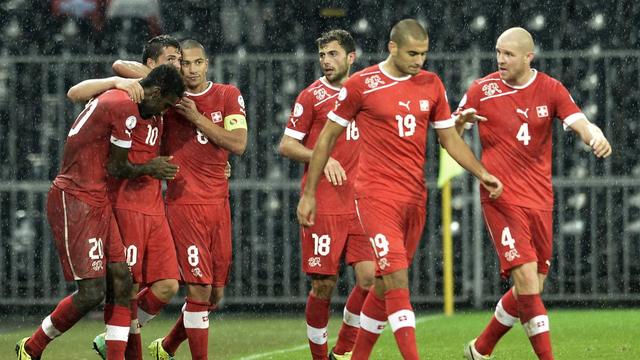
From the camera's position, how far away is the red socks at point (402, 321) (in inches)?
332

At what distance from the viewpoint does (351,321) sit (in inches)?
404

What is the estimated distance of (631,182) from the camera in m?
15.5

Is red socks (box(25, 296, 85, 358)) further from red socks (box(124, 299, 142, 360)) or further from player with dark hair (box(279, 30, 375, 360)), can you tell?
player with dark hair (box(279, 30, 375, 360))

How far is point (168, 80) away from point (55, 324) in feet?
5.53

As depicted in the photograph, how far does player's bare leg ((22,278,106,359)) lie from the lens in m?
9.02

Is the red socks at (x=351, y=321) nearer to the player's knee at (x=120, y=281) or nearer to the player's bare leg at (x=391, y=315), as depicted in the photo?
the player's bare leg at (x=391, y=315)

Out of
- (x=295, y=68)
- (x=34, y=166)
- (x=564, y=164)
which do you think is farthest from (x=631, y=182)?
(x=34, y=166)

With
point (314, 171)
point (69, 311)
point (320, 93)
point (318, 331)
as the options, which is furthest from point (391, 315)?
point (320, 93)

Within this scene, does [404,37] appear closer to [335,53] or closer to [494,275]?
[335,53]

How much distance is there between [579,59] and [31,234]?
5.92 m

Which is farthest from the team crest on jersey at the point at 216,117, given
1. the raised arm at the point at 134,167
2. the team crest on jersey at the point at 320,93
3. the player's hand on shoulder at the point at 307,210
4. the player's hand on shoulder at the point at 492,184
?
the player's hand on shoulder at the point at 492,184

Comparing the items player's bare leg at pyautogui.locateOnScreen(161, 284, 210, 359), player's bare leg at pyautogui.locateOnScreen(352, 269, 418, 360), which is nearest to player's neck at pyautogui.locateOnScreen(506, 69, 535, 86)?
player's bare leg at pyautogui.locateOnScreen(352, 269, 418, 360)

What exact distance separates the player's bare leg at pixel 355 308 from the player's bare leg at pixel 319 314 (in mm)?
164

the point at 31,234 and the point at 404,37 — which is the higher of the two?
the point at 404,37
